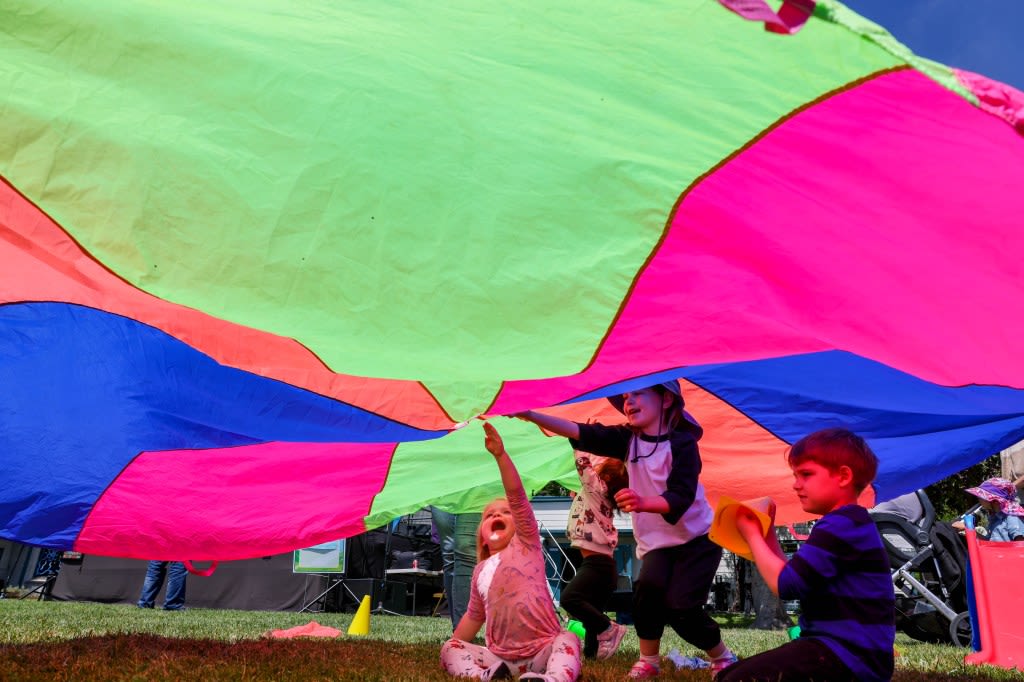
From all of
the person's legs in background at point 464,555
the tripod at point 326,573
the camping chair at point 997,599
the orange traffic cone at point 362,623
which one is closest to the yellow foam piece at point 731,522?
the person's legs in background at point 464,555

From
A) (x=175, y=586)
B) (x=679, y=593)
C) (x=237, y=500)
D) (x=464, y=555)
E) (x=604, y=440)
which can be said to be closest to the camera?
(x=679, y=593)

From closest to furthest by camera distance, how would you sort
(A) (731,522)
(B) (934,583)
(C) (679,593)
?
(A) (731,522) < (C) (679,593) < (B) (934,583)

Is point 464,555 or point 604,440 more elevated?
point 604,440

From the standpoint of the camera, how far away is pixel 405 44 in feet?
5.11

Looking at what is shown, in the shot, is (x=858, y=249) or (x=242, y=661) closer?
(x=858, y=249)

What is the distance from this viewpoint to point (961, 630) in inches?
207

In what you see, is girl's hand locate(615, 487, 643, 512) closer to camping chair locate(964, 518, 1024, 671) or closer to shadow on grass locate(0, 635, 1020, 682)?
shadow on grass locate(0, 635, 1020, 682)

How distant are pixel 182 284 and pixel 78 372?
1.49 metres

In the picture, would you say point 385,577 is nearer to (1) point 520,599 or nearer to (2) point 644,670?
(2) point 644,670

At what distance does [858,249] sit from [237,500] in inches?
97.8

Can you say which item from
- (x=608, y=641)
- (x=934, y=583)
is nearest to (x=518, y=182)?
(x=608, y=641)

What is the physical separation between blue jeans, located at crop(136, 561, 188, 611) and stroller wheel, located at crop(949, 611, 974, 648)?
225 inches

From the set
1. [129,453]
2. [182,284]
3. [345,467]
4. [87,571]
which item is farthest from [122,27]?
[87,571]

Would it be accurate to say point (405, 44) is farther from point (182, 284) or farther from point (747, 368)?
point (747, 368)
